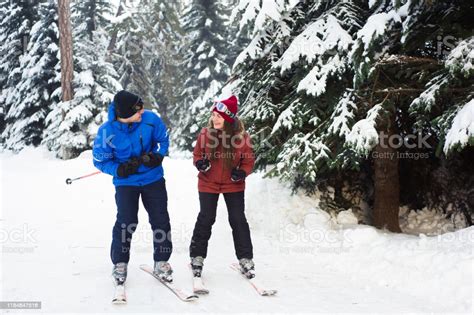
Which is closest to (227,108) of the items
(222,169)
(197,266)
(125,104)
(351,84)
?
(222,169)

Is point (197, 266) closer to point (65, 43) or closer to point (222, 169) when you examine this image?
point (222, 169)

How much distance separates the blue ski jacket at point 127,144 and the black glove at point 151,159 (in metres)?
0.11

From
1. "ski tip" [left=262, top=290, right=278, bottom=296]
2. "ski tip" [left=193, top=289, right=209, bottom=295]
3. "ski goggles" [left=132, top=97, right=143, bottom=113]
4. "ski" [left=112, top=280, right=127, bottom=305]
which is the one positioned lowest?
"ski tip" [left=262, top=290, right=278, bottom=296]

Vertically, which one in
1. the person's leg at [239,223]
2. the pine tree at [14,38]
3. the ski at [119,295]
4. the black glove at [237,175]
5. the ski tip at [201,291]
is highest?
the pine tree at [14,38]

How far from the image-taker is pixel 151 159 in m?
4.20

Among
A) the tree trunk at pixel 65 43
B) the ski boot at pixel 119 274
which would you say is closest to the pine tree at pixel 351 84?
the ski boot at pixel 119 274

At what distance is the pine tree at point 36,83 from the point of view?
16953 mm

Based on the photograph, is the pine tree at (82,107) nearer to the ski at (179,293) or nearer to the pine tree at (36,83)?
the pine tree at (36,83)

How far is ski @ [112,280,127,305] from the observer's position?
12.7 ft

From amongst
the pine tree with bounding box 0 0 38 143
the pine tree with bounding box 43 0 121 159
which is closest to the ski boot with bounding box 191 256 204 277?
the pine tree with bounding box 43 0 121 159

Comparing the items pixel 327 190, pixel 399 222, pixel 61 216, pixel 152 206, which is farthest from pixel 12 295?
pixel 399 222

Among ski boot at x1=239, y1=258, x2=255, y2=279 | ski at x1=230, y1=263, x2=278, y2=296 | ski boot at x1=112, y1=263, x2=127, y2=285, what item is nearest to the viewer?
ski boot at x1=112, y1=263, x2=127, y2=285

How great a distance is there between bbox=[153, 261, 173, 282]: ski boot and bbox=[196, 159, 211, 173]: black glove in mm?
1082

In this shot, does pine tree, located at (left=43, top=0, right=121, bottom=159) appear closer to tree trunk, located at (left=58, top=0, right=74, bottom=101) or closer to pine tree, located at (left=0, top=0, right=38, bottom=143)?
tree trunk, located at (left=58, top=0, right=74, bottom=101)
